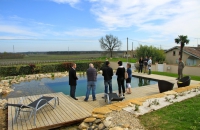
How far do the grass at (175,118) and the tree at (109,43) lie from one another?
170ft

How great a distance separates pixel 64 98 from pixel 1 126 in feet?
8.27

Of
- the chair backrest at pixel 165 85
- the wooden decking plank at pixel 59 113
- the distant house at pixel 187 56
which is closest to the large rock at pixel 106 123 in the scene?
the wooden decking plank at pixel 59 113

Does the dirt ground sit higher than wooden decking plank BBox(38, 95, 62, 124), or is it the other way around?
wooden decking plank BBox(38, 95, 62, 124)

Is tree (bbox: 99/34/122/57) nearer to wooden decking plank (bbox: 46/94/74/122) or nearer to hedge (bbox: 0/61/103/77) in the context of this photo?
hedge (bbox: 0/61/103/77)

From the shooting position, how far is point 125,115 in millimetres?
4105

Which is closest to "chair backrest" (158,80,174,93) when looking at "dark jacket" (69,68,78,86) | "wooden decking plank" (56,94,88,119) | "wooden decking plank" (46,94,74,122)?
"dark jacket" (69,68,78,86)

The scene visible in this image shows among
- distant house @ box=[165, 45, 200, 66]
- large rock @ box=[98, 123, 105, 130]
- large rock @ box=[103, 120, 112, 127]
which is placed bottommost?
large rock @ box=[98, 123, 105, 130]

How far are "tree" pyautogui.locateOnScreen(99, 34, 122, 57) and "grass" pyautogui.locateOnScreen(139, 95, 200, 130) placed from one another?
51727 mm

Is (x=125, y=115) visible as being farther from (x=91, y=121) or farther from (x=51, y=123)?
(x=51, y=123)

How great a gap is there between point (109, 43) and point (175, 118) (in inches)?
2091

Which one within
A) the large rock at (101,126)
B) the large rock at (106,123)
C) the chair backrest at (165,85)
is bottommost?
the large rock at (101,126)

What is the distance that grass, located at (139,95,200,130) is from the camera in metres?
3.44

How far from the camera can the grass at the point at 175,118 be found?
135 inches

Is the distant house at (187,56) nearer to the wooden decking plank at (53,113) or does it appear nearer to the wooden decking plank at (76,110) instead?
the wooden decking plank at (76,110)
